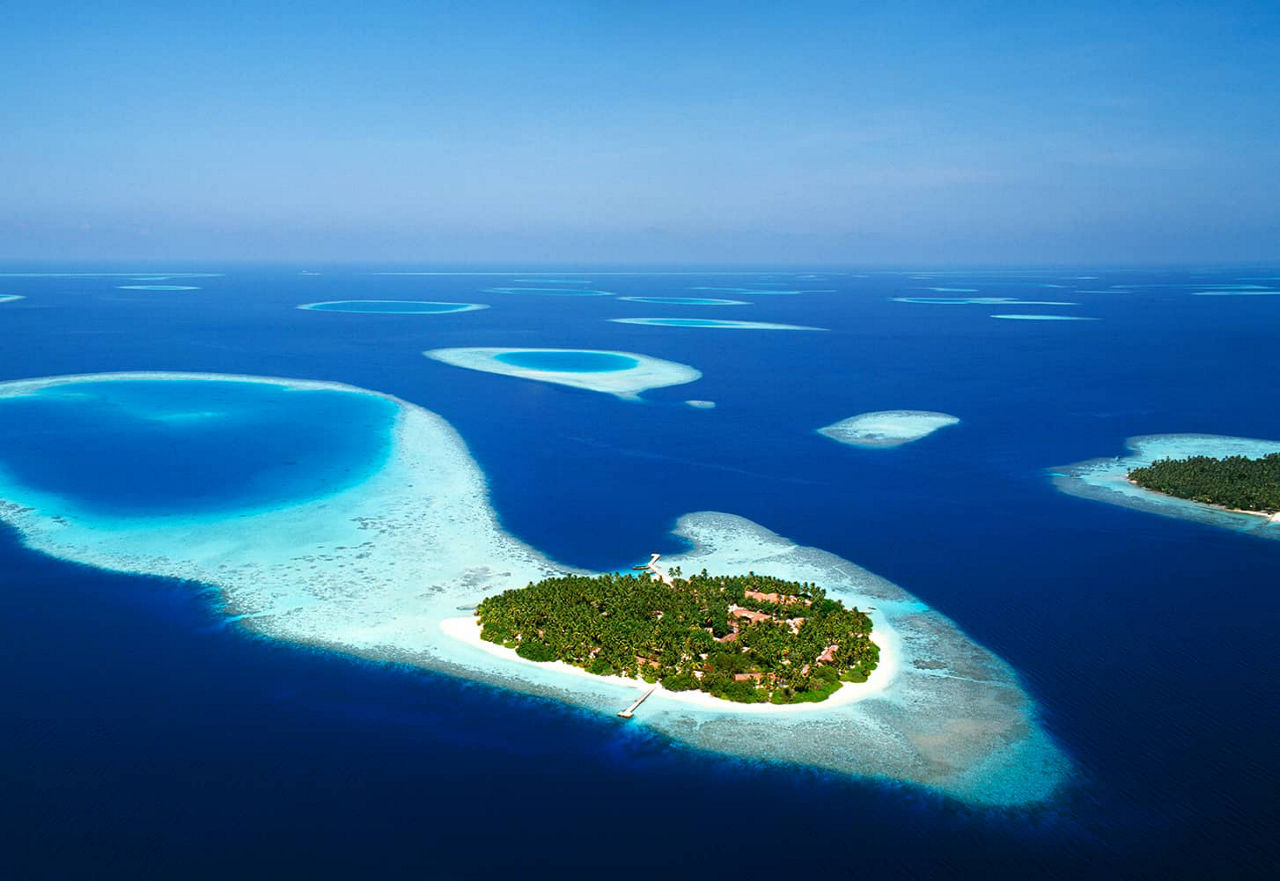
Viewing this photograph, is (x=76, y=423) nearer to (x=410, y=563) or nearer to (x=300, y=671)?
(x=410, y=563)

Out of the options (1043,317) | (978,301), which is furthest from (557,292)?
(1043,317)

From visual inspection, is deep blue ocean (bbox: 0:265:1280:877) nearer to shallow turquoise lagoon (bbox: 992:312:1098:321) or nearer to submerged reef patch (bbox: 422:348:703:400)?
submerged reef patch (bbox: 422:348:703:400)

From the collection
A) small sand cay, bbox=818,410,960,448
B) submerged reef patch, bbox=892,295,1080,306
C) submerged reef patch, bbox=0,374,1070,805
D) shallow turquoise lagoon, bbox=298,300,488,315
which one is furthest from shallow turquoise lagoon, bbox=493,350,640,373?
submerged reef patch, bbox=892,295,1080,306

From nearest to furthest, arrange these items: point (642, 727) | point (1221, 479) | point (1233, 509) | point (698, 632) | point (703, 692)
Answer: point (642, 727) < point (703, 692) < point (698, 632) < point (1233, 509) < point (1221, 479)

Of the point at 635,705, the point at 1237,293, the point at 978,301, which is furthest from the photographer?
the point at 1237,293

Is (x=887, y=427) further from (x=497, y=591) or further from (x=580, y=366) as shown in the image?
(x=497, y=591)

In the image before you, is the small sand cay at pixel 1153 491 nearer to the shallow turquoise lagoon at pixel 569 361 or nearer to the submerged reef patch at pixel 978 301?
the shallow turquoise lagoon at pixel 569 361
